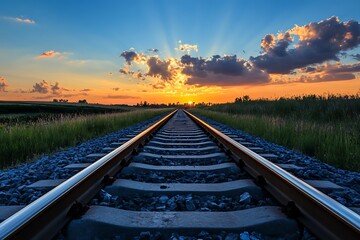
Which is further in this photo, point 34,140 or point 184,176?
point 34,140

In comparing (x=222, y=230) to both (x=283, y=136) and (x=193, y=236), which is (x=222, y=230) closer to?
(x=193, y=236)

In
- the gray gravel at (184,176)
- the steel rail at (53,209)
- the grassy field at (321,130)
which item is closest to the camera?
the steel rail at (53,209)

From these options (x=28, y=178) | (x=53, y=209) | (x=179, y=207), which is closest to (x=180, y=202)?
(x=179, y=207)

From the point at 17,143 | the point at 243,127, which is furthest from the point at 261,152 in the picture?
the point at 243,127

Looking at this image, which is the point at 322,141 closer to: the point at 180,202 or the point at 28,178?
the point at 180,202

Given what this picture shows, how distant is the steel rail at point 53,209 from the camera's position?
1880 millimetres

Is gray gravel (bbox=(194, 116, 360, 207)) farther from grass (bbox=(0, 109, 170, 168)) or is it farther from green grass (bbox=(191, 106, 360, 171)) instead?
grass (bbox=(0, 109, 170, 168))

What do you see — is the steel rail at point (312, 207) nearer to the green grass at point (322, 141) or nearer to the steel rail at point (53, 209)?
the steel rail at point (53, 209)

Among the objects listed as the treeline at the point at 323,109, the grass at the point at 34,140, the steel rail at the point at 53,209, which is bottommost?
the grass at the point at 34,140

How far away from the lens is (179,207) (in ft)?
9.04

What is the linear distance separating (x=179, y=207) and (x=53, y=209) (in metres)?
1.04

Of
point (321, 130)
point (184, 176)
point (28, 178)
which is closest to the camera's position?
point (184, 176)

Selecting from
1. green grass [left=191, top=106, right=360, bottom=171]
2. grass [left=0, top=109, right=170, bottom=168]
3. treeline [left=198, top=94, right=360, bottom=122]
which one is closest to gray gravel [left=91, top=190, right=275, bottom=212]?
green grass [left=191, top=106, right=360, bottom=171]

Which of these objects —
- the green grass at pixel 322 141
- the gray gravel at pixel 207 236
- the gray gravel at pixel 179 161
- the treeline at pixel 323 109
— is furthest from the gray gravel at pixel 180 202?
the treeline at pixel 323 109
